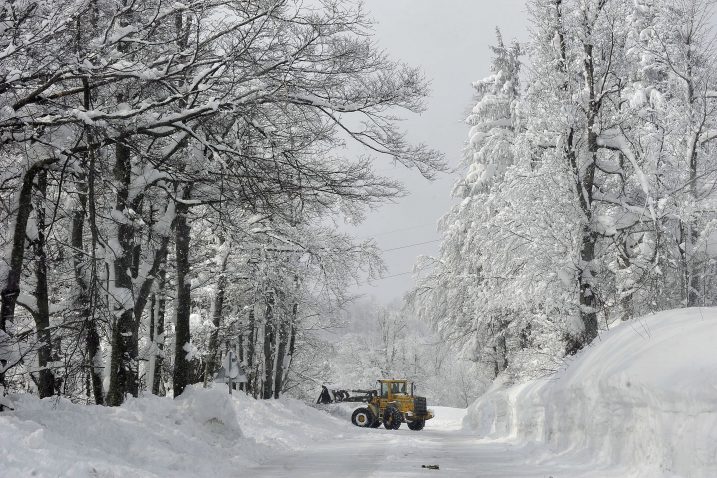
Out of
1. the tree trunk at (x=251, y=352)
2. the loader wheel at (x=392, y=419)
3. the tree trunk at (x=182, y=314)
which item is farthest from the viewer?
the tree trunk at (x=251, y=352)

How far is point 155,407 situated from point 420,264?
24307 millimetres

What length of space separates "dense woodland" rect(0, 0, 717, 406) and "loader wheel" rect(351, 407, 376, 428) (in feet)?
16.0

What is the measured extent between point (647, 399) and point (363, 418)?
828 inches

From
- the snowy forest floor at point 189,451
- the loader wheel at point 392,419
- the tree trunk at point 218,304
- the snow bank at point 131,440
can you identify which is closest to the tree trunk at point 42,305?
the snow bank at point 131,440

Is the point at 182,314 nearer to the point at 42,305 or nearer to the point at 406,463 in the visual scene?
the point at 42,305

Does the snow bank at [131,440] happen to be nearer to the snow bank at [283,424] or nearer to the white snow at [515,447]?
the white snow at [515,447]

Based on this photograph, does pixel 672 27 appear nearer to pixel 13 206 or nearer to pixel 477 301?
pixel 477 301

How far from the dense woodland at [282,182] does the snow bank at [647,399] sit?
135 inches

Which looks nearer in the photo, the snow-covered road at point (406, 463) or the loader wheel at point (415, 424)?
the snow-covered road at point (406, 463)

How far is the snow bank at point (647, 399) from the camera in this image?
7070 millimetres

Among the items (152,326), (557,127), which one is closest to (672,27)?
(557,127)

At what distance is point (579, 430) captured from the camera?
1163 centimetres

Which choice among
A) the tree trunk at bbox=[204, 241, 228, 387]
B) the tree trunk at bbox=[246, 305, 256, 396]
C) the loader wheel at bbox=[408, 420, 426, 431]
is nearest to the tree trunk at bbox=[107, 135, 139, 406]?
the tree trunk at bbox=[204, 241, 228, 387]

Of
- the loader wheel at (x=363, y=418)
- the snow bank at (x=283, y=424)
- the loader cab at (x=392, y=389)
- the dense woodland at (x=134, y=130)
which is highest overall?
the dense woodland at (x=134, y=130)
